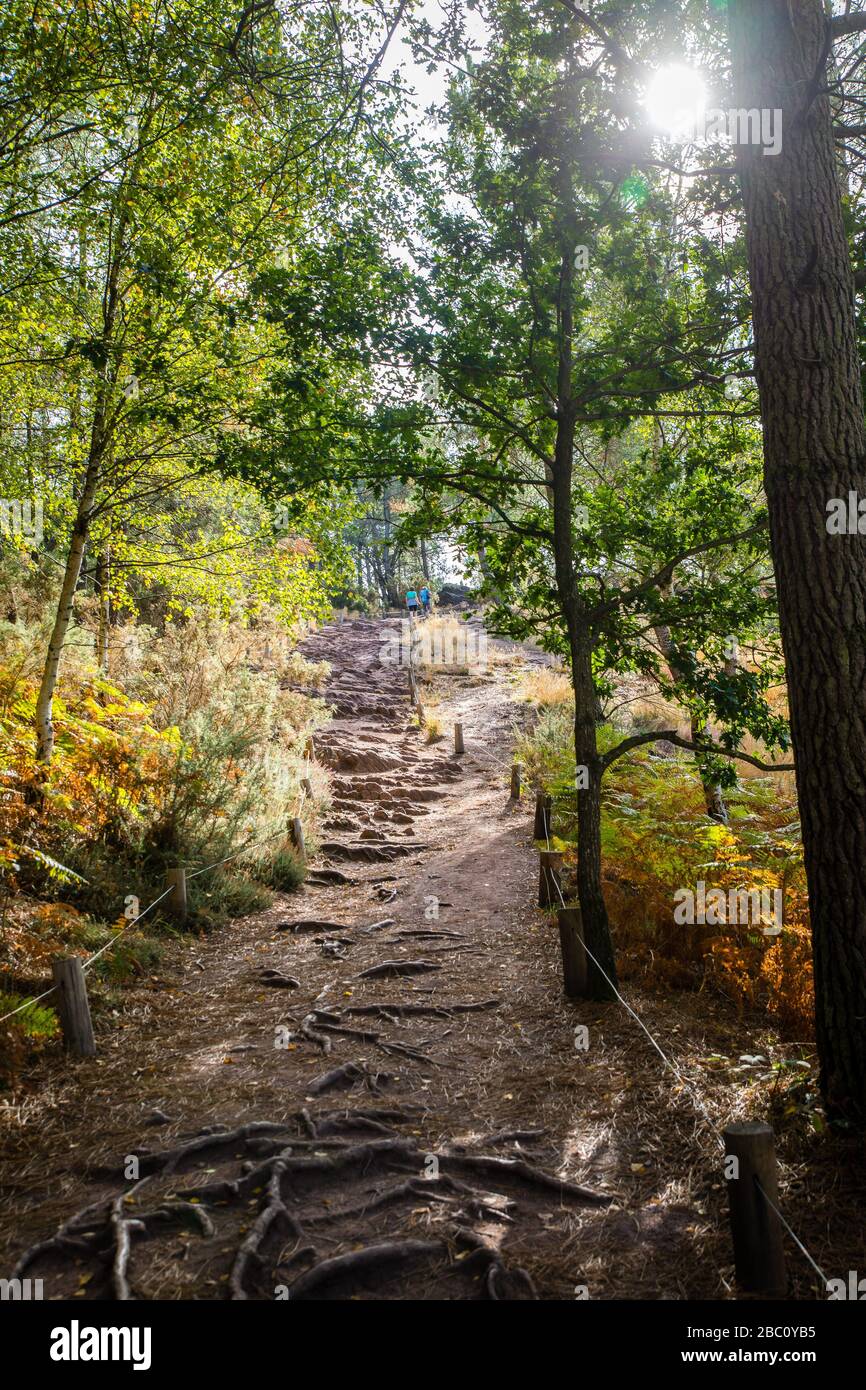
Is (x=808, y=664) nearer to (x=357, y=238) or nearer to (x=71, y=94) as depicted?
(x=357, y=238)

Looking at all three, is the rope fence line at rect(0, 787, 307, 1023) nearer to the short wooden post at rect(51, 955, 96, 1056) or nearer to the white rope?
the short wooden post at rect(51, 955, 96, 1056)

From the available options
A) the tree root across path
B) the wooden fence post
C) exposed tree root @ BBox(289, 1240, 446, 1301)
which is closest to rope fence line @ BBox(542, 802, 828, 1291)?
the tree root across path

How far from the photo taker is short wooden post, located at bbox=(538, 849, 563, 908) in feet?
28.0

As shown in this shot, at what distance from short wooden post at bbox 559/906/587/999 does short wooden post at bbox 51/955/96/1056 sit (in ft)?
12.0

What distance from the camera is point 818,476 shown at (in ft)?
12.3

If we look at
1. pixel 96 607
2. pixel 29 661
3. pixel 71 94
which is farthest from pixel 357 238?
pixel 96 607

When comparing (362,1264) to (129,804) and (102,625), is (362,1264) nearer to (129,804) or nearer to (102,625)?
(129,804)

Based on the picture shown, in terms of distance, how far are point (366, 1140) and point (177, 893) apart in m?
4.41

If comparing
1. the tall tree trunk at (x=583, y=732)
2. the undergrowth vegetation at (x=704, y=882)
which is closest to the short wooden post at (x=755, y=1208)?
the undergrowth vegetation at (x=704, y=882)

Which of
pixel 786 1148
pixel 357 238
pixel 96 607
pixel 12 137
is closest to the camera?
pixel 786 1148

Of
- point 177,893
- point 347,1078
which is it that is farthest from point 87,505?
point 347,1078

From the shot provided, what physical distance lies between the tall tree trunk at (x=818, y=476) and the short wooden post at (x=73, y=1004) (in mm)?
4684

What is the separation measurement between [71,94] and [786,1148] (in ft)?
30.9

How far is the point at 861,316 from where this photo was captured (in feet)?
16.6
